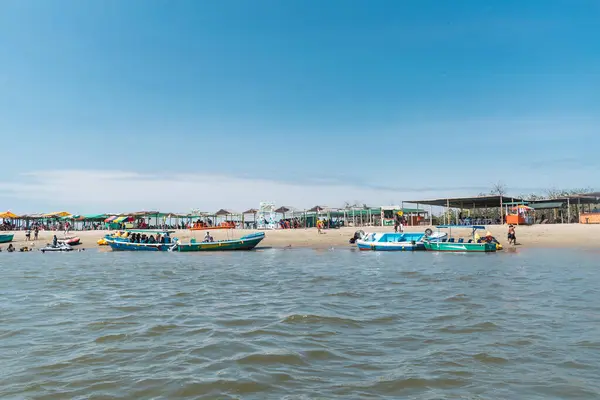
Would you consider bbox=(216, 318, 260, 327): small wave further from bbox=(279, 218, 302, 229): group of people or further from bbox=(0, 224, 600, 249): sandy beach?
bbox=(279, 218, 302, 229): group of people

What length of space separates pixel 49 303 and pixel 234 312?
5301 mm

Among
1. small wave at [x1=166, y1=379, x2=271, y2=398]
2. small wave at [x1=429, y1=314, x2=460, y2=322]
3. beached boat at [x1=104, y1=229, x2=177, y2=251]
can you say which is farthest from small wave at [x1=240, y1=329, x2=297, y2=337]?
beached boat at [x1=104, y1=229, x2=177, y2=251]

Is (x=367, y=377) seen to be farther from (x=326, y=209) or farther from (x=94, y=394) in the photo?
(x=326, y=209)

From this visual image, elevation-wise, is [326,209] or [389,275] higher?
[326,209]

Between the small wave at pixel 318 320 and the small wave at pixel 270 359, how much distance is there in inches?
86.4

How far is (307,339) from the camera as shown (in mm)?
7629

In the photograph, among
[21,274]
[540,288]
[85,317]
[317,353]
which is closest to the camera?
[317,353]

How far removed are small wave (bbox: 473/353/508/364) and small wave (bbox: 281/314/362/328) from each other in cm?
252

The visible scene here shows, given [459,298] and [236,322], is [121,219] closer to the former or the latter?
[236,322]

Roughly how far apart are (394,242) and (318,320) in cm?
2096

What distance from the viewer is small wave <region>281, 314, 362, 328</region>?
8.77 meters

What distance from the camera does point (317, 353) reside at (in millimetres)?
6805

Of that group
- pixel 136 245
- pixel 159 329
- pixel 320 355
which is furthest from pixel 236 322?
pixel 136 245

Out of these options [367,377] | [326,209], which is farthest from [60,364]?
[326,209]
